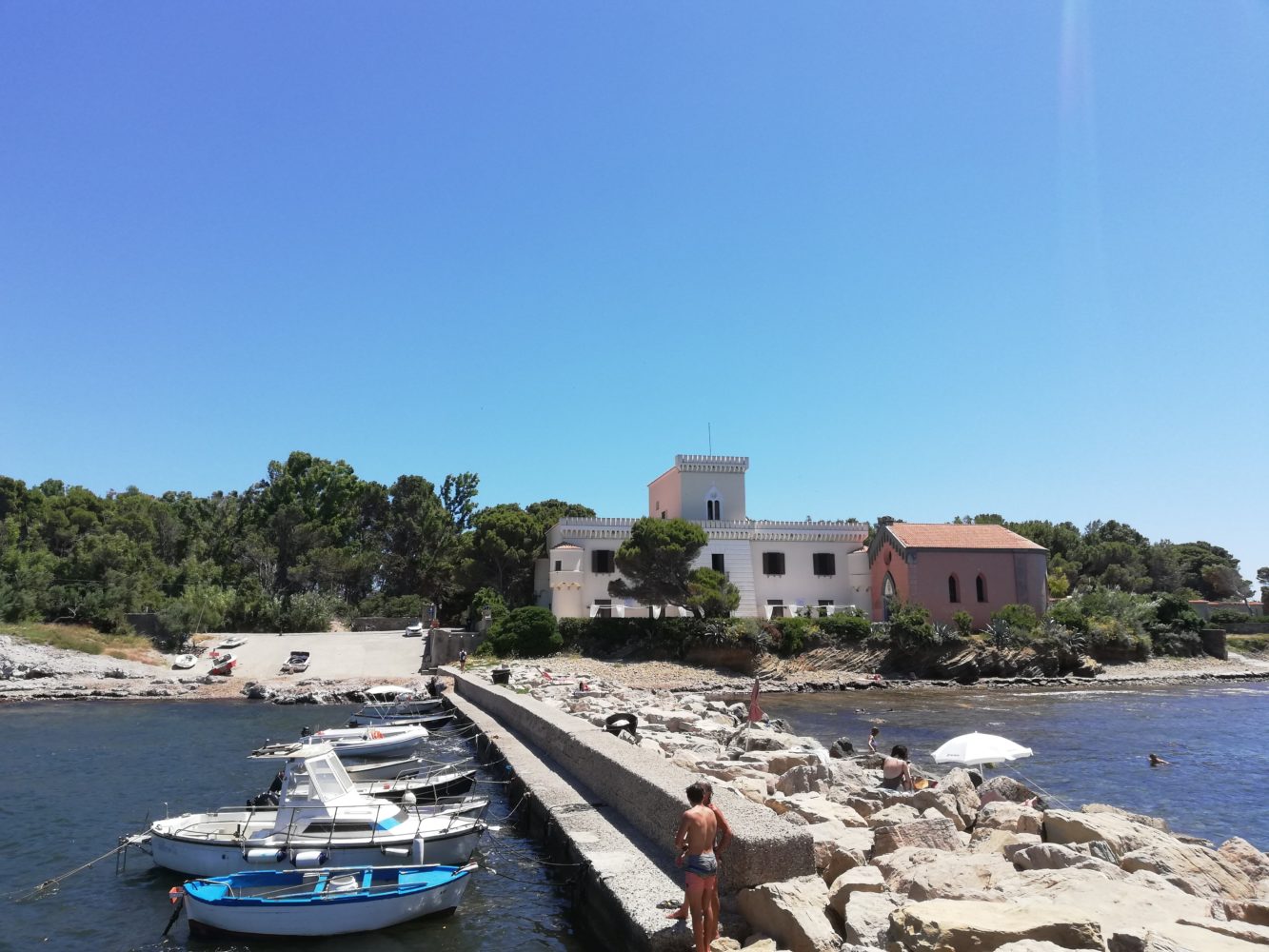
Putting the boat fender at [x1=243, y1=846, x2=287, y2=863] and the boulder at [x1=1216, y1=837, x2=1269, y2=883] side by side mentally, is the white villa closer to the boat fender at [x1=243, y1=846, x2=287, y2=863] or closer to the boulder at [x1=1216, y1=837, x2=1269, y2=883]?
the boat fender at [x1=243, y1=846, x2=287, y2=863]

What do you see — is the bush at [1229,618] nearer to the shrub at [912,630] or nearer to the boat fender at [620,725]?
the shrub at [912,630]

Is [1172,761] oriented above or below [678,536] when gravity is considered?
below

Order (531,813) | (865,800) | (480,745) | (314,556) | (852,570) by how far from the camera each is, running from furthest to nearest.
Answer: (314,556), (852,570), (480,745), (531,813), (865,800)

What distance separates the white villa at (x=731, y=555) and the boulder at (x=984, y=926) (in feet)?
118

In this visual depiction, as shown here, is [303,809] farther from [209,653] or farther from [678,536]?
[209,653]

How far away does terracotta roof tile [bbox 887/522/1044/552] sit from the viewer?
41.3m

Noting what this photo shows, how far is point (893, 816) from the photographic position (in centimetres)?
871

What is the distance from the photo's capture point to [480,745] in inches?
704

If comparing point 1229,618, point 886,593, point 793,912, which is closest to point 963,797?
point 793,912

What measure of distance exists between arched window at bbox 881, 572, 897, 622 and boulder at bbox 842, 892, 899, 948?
37.0 meters

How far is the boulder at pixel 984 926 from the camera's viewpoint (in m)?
4.52


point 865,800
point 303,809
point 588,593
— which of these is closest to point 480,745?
point 303,809

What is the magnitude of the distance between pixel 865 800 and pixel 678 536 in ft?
91.6

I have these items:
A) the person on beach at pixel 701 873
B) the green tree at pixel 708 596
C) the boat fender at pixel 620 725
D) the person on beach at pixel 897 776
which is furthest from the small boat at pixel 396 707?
the person on beach at pixel 701 873
